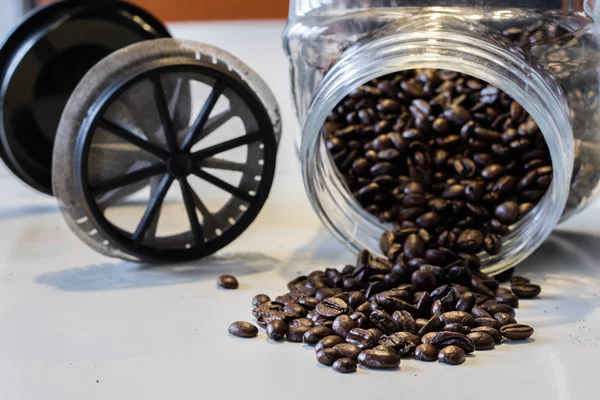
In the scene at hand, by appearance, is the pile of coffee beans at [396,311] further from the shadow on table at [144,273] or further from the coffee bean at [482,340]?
the shadow on table at [144,273]

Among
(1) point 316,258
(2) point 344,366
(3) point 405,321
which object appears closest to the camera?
(2) point 344,366

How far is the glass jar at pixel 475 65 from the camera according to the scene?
1031 millimetres

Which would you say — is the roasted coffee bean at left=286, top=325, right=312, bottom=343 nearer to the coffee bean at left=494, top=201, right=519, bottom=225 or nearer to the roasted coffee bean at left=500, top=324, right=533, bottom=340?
the roasted coffee bean at left=500, top=324, right=533, bottom=340

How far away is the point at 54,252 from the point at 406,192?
0.61 m

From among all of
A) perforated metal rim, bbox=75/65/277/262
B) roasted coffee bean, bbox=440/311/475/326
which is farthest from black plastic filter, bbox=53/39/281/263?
roasted coffee bean, bbox=440/311/475/326

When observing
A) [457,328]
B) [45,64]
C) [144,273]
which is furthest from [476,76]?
[45,64]

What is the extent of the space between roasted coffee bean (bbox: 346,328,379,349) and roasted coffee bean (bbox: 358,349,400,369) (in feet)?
0.10

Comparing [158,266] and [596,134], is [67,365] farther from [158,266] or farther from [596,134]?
[596,134]

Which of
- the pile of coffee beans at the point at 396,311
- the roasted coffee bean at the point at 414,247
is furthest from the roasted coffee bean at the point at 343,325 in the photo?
the roasted coffee bean at the point at 414,247

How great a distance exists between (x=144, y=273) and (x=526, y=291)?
57 cm

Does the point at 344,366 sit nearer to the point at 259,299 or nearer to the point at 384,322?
the point at 384,322

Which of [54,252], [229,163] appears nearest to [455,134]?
[229,163]

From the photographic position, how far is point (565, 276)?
1.17m

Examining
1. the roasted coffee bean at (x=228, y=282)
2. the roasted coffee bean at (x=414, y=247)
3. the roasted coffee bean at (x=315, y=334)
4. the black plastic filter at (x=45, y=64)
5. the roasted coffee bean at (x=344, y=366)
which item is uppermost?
the black plastic filter at (x=45, y=64)
